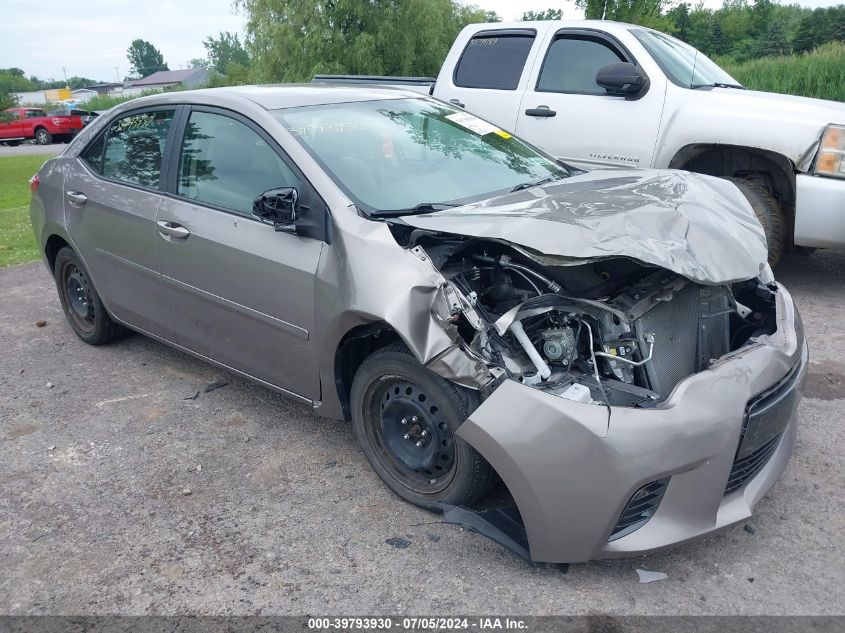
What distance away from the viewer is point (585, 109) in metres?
6.24

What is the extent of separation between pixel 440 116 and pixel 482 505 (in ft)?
7.43

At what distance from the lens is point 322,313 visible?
10.7 ft

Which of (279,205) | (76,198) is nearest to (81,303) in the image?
(76,198)

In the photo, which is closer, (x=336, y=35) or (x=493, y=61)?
(x=493, y=61)

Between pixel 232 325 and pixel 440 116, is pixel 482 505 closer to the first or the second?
pixel 232 325

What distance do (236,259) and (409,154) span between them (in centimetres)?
103

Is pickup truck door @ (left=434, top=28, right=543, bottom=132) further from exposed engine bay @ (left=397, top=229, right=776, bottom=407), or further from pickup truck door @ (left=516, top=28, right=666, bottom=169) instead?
exposed engine bay @ (left=397, top=229, right=776, bottom=407)

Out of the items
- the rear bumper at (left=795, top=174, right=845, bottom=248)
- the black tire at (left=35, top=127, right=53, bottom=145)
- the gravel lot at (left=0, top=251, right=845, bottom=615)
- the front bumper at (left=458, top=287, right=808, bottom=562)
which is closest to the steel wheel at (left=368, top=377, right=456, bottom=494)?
the gravel lot at (left=0, top=251, right=845, bottom=615)

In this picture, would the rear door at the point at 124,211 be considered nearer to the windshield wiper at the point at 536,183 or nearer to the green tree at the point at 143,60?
the windshield wiper at the point at 536,183

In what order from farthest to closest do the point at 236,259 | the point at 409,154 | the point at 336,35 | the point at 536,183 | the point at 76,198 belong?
1. the point at 336,35
2. the point at 76,198
3. the point at 536,183
4. the point at 409,154
5. the point at 236,259

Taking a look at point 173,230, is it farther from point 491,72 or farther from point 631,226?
point 491,72

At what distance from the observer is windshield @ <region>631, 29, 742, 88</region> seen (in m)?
6.09

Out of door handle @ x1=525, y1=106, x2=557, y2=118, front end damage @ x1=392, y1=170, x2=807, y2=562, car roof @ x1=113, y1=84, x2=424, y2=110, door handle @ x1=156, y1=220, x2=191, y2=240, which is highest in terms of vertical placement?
car roof @ x1=113, y1=84, x2=424, y2=110

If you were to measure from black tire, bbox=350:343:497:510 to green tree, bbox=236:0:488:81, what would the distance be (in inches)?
619
